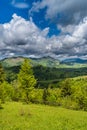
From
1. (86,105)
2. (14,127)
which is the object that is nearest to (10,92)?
(86,105)

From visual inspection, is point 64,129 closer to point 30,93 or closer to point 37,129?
point 37,129

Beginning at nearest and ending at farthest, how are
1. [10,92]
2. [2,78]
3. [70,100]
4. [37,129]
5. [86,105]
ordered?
[37,129], [86,105], [2,78], [70,100], [10,92]

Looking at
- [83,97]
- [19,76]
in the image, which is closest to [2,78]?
[19,76]

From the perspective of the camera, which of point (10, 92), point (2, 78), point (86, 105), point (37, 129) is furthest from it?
point (10, 92)

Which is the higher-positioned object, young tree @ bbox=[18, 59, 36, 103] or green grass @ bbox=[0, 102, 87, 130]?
young tree @ bbox=[18, 59, 36, 103]

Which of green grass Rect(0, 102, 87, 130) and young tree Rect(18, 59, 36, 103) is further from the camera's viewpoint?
young tree Rect(18, 59, 36, 103)

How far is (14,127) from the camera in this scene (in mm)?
28172

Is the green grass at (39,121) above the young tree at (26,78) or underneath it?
underneath

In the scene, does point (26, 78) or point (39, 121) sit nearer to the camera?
point (39, 121)

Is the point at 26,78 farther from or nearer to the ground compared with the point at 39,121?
farther from the ground

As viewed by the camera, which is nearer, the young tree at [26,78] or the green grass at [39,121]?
the green grass at [39,121]

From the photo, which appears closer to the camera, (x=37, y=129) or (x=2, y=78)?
(x=37, y=129)

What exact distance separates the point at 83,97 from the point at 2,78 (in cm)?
2428

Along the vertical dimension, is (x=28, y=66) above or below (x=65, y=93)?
above
